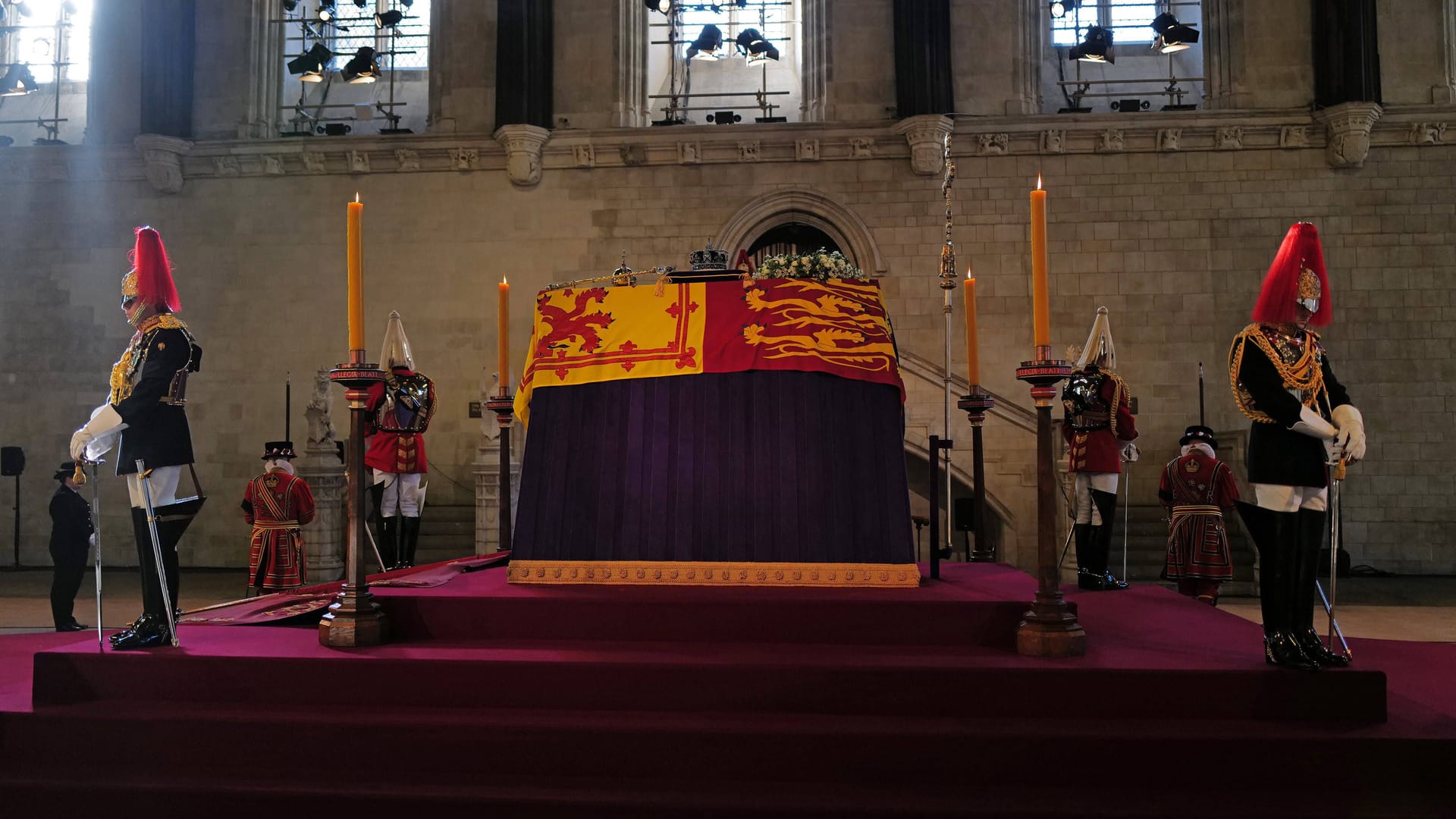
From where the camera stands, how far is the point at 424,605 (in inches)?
157

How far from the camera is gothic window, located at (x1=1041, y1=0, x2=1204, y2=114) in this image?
1380 cm

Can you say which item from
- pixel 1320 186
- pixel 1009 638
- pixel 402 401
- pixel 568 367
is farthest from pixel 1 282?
pixel 1320 186

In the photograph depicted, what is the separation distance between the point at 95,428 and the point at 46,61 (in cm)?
1488

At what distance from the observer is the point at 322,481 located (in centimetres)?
1045

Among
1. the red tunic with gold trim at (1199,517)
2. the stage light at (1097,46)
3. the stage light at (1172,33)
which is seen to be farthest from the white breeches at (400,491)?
the stage light at (1172,33)

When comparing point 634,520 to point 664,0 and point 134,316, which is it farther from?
point 664,0

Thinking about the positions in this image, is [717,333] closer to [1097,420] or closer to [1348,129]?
[1097,420]

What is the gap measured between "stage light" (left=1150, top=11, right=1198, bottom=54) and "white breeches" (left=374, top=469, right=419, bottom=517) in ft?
36.4

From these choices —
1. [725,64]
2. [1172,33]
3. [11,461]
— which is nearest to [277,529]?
[11,461]

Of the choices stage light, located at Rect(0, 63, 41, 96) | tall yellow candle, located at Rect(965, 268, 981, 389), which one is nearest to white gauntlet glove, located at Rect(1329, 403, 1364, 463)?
tall yellow candle, located at Rect(965, 268, 981, 389)

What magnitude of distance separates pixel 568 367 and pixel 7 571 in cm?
1192

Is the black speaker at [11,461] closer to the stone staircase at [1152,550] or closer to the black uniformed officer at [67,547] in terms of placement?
the black uniformed officer at [67,547]

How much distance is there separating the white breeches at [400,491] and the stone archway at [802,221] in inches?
254

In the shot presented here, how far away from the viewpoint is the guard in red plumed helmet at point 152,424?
390 centimetres
